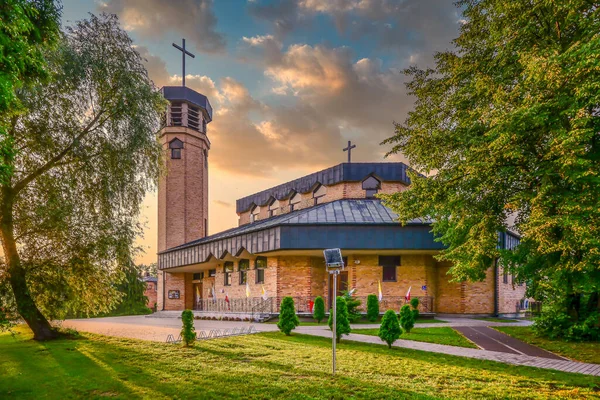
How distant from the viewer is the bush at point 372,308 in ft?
72.5

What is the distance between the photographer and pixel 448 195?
44.3 ft

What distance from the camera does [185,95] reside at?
3988cm

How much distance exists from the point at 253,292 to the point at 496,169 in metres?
19.6

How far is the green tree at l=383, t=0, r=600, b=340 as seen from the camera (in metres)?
10.0

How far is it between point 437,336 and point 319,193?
18013mm

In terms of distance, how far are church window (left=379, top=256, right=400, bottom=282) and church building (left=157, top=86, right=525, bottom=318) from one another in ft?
0.20

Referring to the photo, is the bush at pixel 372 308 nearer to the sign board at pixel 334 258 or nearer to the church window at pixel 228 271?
the church window at pixel 228 271

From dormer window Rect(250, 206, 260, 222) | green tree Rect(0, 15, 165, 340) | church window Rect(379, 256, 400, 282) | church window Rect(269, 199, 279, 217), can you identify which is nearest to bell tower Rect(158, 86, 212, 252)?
dormer window Rect(250, 206, 260, 222)

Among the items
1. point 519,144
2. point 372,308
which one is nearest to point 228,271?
point 372,308

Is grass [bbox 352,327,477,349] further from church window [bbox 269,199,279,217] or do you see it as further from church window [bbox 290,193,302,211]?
church window [bbox 269,199,279,217]

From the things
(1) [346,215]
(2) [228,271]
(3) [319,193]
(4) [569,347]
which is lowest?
(4) [569,347]

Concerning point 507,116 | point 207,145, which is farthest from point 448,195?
point 207,145

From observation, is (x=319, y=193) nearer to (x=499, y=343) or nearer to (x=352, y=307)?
(x=352, y=307)

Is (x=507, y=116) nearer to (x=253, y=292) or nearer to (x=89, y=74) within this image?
(x=89, y=74)
